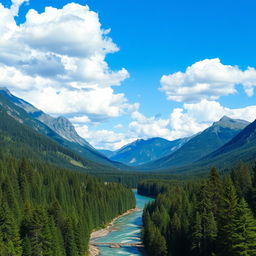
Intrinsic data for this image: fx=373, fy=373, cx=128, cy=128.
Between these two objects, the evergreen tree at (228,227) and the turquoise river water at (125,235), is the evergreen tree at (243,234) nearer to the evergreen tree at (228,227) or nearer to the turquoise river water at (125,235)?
the evergreen tree at (228,227)

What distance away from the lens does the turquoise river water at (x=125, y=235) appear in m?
106

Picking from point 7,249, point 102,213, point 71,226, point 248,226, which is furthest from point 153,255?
point 102,213

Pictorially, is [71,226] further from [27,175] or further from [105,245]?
[27,175]

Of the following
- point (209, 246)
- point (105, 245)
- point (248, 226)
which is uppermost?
point (248, 226)

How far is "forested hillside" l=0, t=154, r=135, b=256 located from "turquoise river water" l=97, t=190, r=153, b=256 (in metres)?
5.92

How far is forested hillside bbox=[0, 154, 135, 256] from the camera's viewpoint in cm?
8250

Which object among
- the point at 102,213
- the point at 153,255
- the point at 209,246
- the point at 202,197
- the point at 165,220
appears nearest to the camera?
the point at 209,246

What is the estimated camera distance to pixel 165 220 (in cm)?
11100

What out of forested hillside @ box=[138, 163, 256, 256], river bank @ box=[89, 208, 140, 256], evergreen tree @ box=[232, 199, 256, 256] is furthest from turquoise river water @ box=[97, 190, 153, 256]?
evergreen tree @ box=[232, 199, 256, 256]

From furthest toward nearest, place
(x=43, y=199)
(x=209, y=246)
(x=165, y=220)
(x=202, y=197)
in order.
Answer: (x=43, y=199) → (x=165, y=220) → (x=202, y=197) → (x=209, y=246)

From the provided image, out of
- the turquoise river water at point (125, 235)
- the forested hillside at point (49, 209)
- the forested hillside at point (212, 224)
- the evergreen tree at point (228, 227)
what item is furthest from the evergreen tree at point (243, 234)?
the turquoise river water at point (125, 235)

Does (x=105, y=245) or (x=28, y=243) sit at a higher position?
(x=28, y=243)

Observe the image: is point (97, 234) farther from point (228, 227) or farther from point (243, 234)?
point (243, 234)

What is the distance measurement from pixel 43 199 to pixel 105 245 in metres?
34.7
